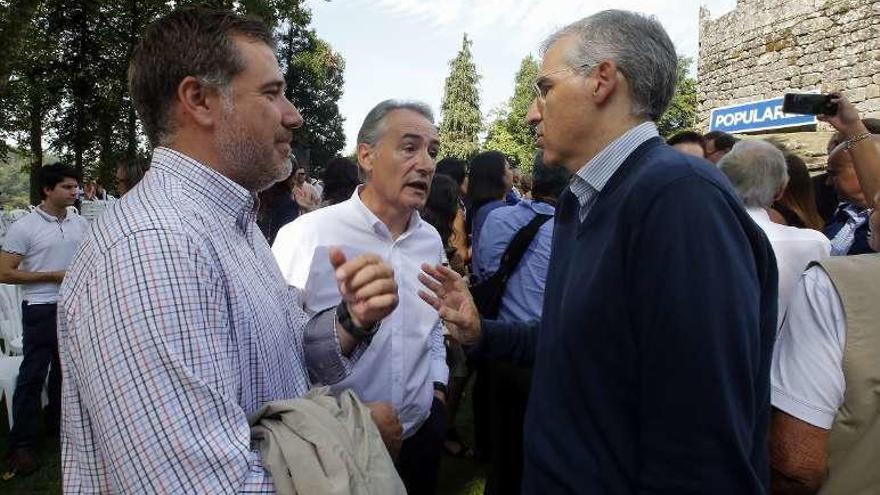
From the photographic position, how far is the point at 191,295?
1.32m

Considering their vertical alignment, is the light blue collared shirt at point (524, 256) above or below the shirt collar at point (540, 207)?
below

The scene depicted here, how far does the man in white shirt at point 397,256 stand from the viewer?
2848mm

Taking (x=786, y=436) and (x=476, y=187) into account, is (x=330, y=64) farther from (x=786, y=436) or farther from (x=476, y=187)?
(x=786, y=436)

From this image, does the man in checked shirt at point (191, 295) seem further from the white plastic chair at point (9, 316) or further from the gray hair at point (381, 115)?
the white plastic chair at point (9, 316)

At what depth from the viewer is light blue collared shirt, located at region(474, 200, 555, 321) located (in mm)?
3770

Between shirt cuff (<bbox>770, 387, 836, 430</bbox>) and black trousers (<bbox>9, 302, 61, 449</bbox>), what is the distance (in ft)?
17.7

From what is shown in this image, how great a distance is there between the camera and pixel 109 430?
1.24 meters

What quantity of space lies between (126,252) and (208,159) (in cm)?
43

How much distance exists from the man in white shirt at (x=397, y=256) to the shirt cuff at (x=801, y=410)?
1523mm

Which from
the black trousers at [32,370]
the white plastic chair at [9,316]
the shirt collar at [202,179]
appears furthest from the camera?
the white plastic chair at [9,316]

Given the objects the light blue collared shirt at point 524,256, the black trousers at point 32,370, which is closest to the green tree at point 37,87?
the black trousers at point 32,370

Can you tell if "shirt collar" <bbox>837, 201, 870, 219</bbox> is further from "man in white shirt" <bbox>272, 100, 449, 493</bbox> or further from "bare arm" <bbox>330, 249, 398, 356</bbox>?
"bare arm" <bbox>330, 249, 398, 356</bbox>

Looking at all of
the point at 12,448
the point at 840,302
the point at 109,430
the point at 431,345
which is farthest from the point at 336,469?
the point at 12,448

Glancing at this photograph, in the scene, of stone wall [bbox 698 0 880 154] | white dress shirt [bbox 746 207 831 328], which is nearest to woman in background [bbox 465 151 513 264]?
white dress shirt [bbox 746 207 831 328]
